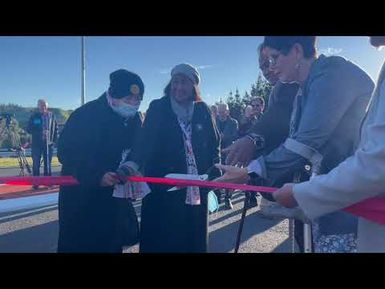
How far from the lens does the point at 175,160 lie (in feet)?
7.63

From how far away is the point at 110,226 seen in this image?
2227 millimetres

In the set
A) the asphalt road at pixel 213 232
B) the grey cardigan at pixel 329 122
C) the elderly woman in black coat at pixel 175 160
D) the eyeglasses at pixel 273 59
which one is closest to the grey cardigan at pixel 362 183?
the grey cardigan at pixel 329 122

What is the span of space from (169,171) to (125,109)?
1.52ft

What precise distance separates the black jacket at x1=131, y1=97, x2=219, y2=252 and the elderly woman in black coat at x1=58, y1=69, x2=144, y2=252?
148 mm

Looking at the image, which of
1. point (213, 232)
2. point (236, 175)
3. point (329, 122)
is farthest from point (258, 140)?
point (213, 232)

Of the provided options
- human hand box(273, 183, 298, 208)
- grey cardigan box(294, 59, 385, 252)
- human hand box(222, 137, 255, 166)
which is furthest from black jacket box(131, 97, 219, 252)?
grey cardigan box(294, 59, 385, 252)

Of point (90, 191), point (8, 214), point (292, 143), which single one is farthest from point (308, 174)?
point (8, 214)

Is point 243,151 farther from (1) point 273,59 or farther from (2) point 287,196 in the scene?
(2) point 287,196

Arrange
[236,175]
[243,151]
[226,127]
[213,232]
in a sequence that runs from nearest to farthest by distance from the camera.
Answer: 1. [236,175]
2. [243,151]
3. [213,232]
4. [226,127]

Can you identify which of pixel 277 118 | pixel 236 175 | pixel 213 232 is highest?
pixel 277 118

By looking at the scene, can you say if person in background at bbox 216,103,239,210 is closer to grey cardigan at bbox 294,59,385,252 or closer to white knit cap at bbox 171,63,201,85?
white knit cap at bbox 171,63,201,85

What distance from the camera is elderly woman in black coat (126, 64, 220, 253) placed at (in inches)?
90.4

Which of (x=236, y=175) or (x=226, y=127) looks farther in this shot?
(x=226, y=127)
